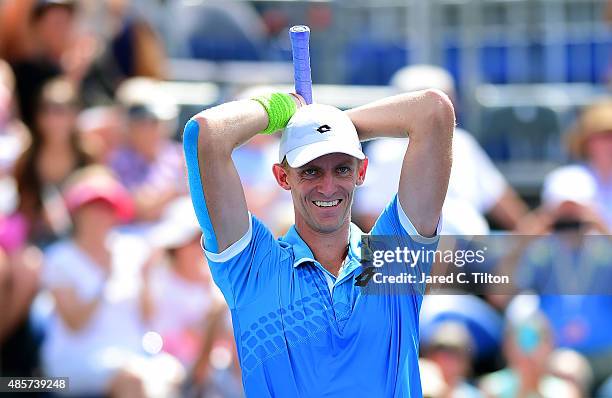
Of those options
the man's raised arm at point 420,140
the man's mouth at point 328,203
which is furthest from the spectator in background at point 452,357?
the man's mouth at point 328,203

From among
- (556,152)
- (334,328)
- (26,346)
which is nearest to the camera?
(334,328)

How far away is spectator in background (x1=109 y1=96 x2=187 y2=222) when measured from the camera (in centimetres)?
739

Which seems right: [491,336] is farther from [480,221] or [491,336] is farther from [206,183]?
[206,183]

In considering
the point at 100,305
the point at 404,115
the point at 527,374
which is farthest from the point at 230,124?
the point at 527,374

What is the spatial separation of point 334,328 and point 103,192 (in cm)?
339

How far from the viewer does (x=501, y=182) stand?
25.1 ft

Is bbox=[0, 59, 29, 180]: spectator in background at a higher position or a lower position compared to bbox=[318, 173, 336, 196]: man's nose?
higher

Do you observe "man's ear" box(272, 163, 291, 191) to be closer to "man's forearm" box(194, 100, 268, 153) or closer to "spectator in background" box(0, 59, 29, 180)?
"man's forearm" box(194, 100, 268, 153)

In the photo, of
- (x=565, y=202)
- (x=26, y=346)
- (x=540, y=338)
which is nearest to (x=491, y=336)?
(x=540, y=338)

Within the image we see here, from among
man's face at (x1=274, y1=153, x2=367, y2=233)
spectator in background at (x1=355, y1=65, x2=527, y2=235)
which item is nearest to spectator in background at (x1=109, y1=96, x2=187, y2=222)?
spectator in background at (x1=355, y1=65, x2=527, y2=235)

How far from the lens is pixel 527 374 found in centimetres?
646

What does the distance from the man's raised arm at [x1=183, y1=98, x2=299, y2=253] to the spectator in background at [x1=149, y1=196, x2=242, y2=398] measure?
2674 millimetres

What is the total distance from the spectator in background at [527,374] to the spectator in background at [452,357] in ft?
0.44

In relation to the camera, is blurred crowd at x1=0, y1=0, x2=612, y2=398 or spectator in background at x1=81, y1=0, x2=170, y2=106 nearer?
blurred crowd at x1=0, y1=0, x2=612, y2=398
